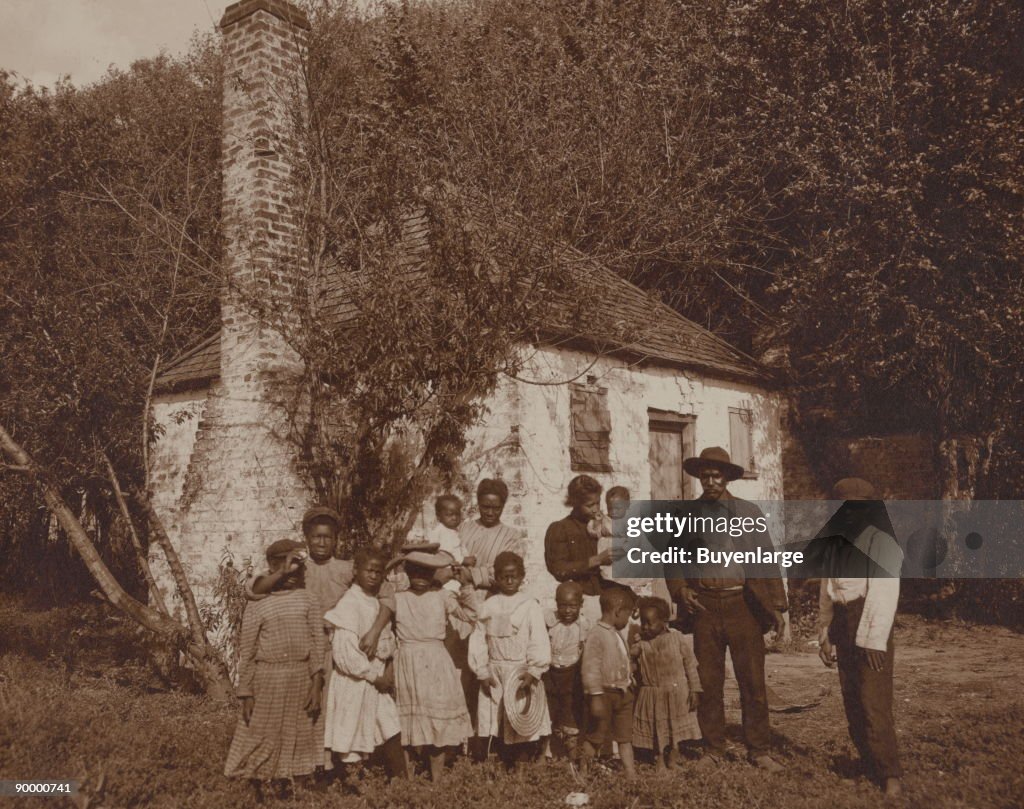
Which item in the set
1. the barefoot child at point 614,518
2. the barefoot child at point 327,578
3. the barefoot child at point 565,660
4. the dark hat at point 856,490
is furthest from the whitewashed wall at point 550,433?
the dark hat at point 856,490

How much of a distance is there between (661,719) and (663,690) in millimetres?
193

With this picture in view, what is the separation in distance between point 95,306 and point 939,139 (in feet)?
36.4

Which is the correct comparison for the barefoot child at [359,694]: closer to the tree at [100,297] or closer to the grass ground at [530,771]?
the grass ground at [530,771]

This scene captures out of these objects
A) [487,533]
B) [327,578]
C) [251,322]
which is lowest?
[327,578]

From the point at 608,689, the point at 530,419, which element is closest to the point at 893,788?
the point at 608,689

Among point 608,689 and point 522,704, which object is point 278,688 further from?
point 608,689

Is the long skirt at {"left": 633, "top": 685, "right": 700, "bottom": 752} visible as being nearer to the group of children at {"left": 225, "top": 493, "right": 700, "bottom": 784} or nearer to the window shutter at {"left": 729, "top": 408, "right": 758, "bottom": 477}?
the group of children at {"left": 225, "top": 493, "right": 700, "bottom": 784}

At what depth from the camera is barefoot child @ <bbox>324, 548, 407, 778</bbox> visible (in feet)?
17.8

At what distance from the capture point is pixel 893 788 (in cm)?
536

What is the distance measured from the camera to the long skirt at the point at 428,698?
18.3ft

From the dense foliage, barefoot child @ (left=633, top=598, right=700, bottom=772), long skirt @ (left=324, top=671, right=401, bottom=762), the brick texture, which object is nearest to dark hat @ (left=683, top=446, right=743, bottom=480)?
barefoot child @ (left=633, top=598, right=700, bottom=772)

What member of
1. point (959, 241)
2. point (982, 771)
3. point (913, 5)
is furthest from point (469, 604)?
point (913, 5)

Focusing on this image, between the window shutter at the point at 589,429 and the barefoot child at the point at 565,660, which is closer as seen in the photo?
the barefoot child at the point at 565,660

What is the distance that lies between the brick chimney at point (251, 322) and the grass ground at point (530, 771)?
162cm
